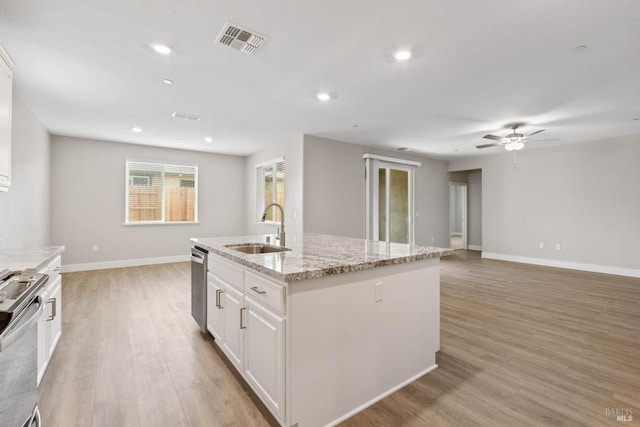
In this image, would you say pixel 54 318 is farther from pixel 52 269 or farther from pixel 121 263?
pixel 121 263

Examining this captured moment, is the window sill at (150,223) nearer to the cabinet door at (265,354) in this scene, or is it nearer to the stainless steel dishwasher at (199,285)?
the stainless steel dishwasher at (199,285)

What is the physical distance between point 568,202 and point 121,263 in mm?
9567

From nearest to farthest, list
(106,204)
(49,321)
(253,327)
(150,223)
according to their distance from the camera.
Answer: (253,327) → (49,321) → (106,204) → (150,223)

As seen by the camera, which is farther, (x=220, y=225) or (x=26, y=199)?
(x=220, y=225)

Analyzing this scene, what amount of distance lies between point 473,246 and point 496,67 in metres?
7.50

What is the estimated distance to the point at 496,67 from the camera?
2871 mm

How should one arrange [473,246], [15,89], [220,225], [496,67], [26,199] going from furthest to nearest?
[473,246] → [220,225] → [26,199] → [15,89] → [496,67]

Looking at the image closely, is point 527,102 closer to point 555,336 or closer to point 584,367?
point 555,336

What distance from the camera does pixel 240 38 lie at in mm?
2387

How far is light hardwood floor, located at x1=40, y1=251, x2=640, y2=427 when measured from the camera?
1.75 meters

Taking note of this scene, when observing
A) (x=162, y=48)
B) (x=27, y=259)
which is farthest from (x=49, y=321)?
(x=162, y=48)

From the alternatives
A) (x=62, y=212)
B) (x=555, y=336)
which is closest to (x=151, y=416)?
(x=555, y=336)

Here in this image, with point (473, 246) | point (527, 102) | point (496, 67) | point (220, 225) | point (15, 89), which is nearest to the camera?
point (496, 67)

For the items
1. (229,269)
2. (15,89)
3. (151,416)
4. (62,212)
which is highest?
(15,89)
